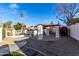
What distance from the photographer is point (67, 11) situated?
1491 centimetres

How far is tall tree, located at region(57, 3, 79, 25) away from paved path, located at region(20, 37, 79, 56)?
1071mm

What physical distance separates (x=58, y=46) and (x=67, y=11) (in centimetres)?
203

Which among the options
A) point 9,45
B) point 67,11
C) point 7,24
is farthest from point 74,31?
point 7,24

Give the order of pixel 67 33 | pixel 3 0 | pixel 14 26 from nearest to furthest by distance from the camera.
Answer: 1. pixel 3 0
2. pixel 14 26
3. pixel 67 33

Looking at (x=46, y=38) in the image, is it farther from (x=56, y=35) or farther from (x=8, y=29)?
(x=8, y=29)

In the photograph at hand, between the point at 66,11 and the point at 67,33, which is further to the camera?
the point at 67,33

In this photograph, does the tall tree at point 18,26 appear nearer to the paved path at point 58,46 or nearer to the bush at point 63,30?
the paved path at point 58,46

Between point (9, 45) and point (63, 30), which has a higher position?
point (63, 30)

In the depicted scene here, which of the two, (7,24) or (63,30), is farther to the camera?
(63,30)

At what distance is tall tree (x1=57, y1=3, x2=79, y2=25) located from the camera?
569 inches

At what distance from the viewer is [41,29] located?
14.7 m

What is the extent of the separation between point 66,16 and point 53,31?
1.07m

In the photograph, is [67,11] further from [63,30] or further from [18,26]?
[18,26]

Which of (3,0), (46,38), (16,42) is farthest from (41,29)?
(3,0)
